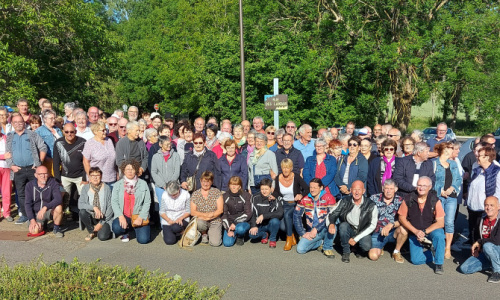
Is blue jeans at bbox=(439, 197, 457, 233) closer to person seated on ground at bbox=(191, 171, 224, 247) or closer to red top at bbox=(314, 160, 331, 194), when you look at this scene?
red top at bbox=(314, 160, 331, 194)

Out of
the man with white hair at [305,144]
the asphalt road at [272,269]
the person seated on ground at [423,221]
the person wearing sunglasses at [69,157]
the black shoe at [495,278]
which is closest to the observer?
the asphalt road at [272,269]

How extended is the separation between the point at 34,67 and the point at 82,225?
A: 726 cm

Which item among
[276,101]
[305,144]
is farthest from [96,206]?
[276,101]

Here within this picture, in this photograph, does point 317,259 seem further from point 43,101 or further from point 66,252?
point 43,101

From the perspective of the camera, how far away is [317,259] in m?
6.24

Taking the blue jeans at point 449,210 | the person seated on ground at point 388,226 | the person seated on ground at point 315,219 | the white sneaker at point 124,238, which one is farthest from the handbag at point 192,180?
the blue jeans at point 449,210

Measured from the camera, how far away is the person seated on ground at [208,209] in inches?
270

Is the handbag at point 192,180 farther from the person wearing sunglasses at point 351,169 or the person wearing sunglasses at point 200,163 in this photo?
the person wearing sunglasses at point 351,169

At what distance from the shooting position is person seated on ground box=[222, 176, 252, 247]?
22.5 ft

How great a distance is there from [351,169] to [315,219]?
1083 mm

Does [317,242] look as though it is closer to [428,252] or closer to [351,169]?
[351,169]

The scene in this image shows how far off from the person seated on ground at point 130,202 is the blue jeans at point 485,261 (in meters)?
4.82

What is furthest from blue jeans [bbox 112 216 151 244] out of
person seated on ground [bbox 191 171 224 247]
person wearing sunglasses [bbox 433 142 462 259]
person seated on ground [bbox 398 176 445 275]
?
person wearing sunglasses [bbox 433 142 462 259]

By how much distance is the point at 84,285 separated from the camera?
3855 mm
